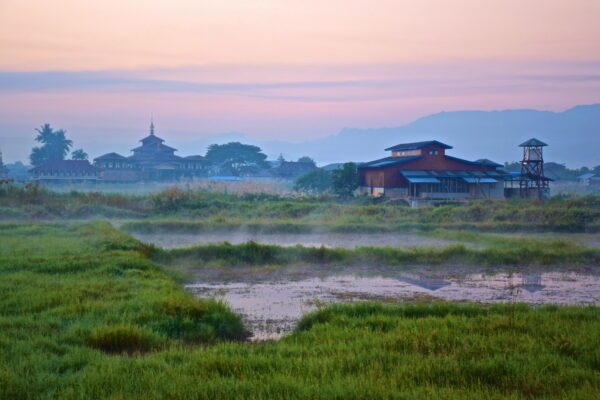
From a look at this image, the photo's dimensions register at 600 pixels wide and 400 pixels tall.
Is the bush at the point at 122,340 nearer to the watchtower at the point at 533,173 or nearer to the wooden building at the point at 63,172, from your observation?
the watchtower at the point at 533,173

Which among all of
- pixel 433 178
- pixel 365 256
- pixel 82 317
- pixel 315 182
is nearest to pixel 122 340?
pixel 82 317

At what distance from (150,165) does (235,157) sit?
32.4 feet

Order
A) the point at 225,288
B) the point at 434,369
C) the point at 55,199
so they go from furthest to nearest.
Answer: the point at 55,199, the point at 225,288, the point at 434,369

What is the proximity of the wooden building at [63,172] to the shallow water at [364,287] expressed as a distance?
36511 millimetres

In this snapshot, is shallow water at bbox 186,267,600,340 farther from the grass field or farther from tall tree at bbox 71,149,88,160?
tall tree at bbox 71,149,88,160

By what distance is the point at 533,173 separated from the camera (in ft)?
112

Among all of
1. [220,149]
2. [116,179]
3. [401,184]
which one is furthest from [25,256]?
[220,149]

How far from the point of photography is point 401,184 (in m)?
32.7

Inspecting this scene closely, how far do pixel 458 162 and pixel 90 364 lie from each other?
31.6 metres

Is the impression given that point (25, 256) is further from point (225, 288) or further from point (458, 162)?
point (458, 162)

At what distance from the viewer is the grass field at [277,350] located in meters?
4.45

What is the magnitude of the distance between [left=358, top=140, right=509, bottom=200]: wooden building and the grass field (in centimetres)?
2477

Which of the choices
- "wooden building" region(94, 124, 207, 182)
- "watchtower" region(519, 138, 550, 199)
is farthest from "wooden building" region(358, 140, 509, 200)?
"wooden building" region(94, 124, 207, 182)

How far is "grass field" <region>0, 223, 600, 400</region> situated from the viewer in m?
4.45
